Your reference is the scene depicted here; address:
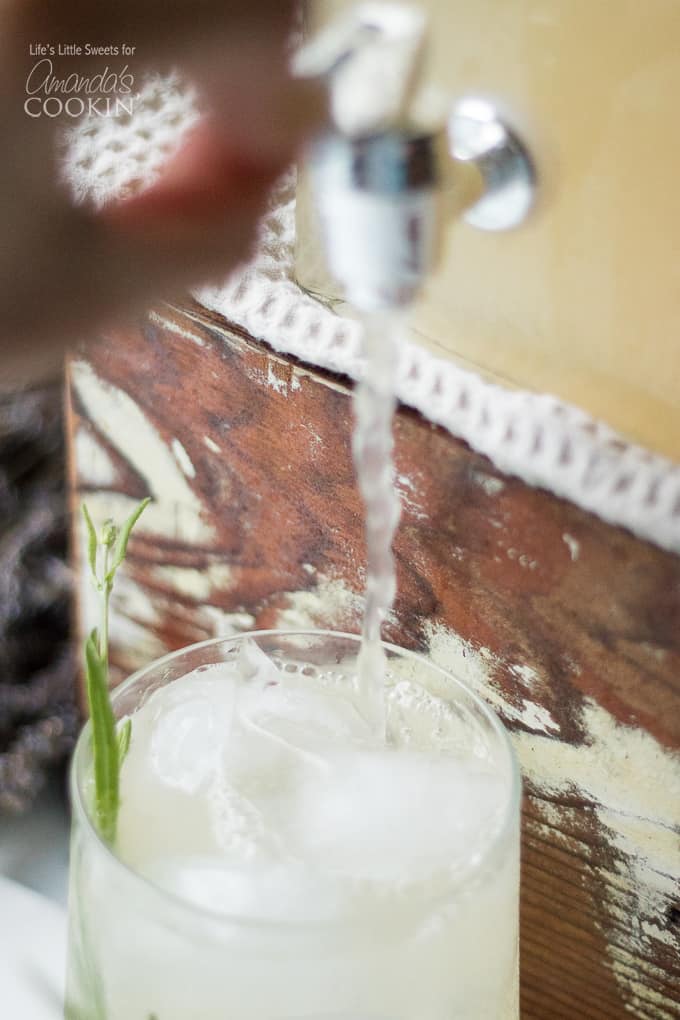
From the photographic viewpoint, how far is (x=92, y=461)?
1.72 feet

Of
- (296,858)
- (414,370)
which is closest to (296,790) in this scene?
(296,858)

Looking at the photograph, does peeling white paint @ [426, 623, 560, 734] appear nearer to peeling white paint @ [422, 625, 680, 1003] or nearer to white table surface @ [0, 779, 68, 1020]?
peeling white paint @ [422, 625, 680, 1003]

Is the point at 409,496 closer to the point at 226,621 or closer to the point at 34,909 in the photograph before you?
the point at 226,621

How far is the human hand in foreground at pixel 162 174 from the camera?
0.35 metres

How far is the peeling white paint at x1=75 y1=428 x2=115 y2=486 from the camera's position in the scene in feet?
1.70

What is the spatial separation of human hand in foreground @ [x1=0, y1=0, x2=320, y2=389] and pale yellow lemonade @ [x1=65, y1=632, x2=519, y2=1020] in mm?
140

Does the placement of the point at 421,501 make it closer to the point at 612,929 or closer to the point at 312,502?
the point at 312,502

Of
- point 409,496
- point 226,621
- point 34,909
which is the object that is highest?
point 409,496

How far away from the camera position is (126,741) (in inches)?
15.1

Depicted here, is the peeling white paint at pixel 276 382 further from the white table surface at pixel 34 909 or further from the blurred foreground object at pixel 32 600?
the white table surface at pixel 34 909

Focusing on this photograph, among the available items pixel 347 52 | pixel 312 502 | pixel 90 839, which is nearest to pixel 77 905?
pixel 90 839

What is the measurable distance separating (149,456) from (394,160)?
252 mm

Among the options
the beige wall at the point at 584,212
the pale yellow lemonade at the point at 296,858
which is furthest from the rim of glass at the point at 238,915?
the beige wall at the point at 584,212

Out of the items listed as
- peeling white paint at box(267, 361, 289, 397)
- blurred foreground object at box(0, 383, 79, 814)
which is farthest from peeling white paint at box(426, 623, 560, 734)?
blurred foreground object at box(0, 383, 79, 814)
